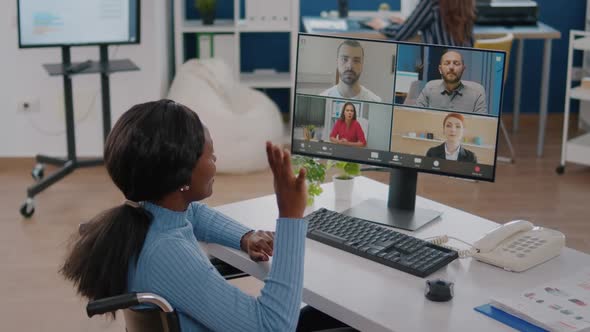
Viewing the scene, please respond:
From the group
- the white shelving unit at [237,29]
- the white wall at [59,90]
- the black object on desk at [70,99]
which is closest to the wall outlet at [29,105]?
the white wall at [59,90]

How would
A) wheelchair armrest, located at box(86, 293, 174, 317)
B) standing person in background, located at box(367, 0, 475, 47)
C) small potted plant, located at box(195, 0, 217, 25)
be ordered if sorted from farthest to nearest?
small potted plant, located at box(195, 0, 217, 25)
standing person in background, located at box(367, 0, 475, 47)
wheelchair armrest, located at box(86, 293, 174, 317)

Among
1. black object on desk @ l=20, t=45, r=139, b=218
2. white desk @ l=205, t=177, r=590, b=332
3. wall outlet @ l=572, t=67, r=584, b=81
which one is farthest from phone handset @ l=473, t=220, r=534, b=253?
wall outlet @ l=572, t=67, r=584, b=81

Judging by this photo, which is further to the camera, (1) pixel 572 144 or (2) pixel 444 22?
(1) pixel 572 144

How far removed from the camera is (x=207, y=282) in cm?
174

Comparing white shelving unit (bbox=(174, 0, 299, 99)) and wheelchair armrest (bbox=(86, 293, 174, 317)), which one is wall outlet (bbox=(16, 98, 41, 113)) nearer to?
white shelving unit (bbox=(174, 0, 299, 99))

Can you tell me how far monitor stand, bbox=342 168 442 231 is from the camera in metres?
2.43

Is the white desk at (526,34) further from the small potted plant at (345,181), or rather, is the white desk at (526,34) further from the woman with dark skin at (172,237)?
the woman with dark skin at (172,237)

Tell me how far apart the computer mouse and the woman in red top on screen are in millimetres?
618

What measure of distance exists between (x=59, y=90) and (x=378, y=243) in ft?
11.1

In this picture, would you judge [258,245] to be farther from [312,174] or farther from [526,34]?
[526,34]

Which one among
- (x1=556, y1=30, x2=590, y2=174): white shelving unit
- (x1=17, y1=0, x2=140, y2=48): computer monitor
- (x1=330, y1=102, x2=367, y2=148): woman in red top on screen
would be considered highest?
(x1=17, y1=0, x2=140, y2=48): computer monitor

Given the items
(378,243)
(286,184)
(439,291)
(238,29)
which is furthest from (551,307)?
(238,29)

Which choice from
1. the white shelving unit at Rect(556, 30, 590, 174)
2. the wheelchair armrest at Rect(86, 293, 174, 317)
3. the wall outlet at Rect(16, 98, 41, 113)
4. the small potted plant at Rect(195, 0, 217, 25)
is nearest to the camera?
the wheelchair armrest at Rect(86, 293, 174, 317)

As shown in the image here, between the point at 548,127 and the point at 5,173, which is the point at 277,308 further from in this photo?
the point at 548,127
